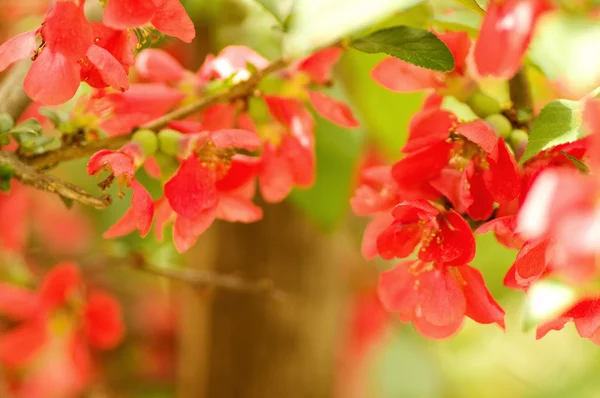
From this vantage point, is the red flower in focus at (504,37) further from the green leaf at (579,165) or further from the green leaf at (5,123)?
the green leaf at (5,123)

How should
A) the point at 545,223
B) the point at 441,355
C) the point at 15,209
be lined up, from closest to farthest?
the point at 545,223, the point at 15,209, the point at 441,355

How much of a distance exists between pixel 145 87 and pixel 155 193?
0.12 metres

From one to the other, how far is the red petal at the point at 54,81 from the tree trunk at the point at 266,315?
67 cm

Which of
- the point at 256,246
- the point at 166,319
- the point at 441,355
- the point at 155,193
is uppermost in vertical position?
the point at 155,193

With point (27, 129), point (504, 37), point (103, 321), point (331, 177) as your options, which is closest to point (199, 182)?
point (27, 129)

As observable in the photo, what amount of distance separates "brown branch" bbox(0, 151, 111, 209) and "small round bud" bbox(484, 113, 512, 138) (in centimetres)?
25

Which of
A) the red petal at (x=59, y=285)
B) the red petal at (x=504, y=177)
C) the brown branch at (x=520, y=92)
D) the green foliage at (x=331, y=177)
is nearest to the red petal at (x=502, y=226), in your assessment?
the red petal at (x=504, y=177)

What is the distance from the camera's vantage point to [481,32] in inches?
18.2

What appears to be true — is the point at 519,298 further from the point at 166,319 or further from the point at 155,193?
the point at 155,193

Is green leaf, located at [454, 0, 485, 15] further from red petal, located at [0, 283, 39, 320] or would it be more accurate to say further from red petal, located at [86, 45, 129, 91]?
red petal, located at [0, 283, 39, 320]

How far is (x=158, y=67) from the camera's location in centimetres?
61

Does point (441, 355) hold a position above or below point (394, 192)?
below

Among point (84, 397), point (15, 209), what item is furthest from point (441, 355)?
point (15, 209)

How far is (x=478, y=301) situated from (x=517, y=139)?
0.11 meters
